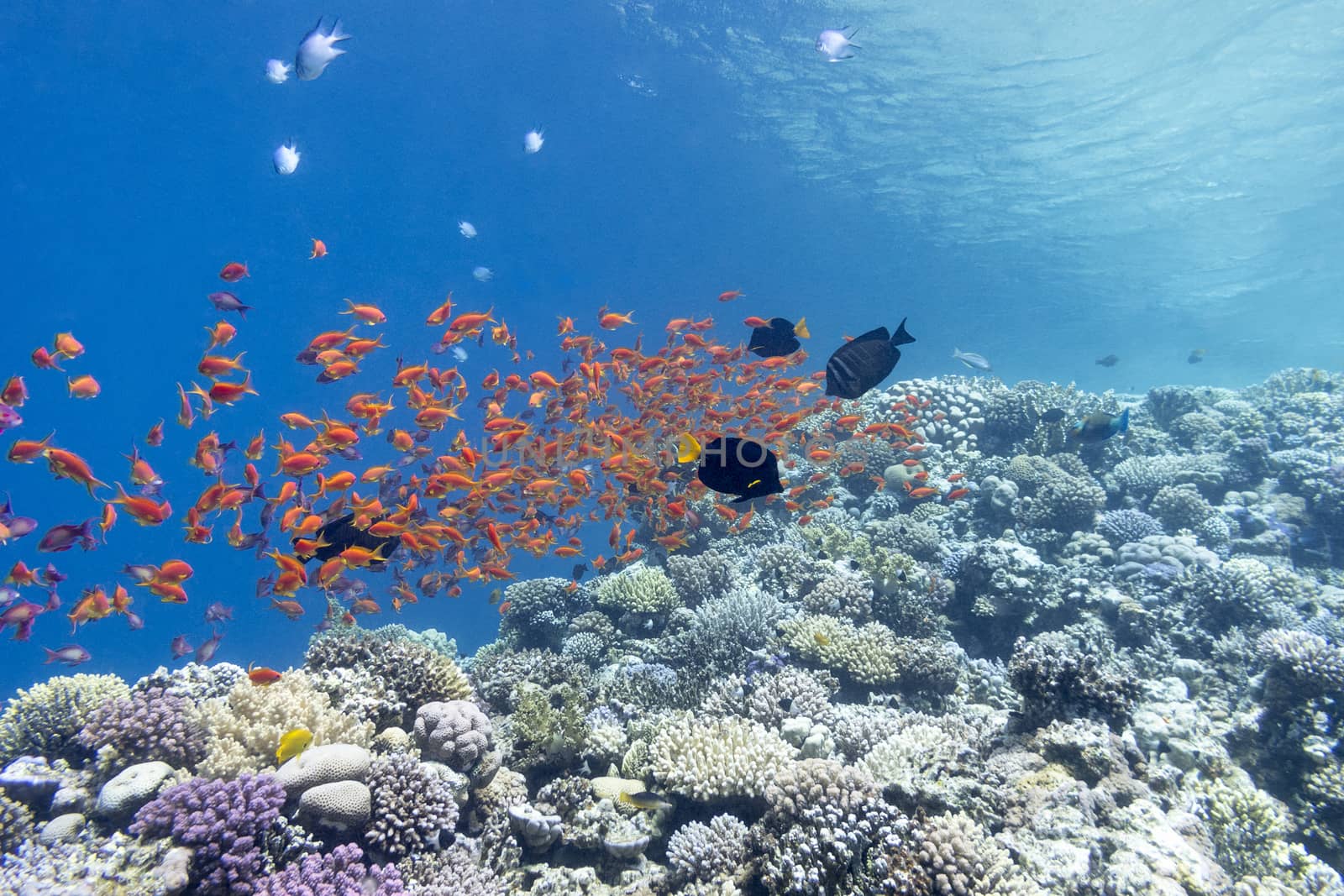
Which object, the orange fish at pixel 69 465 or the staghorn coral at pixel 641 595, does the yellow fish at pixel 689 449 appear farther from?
the staghorn coral at pixel 641 595

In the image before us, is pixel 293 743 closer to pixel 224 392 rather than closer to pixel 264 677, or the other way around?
pixel 264 677

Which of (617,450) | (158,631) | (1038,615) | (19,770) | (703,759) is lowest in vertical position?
(703,759)

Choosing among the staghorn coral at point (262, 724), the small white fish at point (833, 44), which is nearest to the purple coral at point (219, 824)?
the staghorn coral at point (262, 724)

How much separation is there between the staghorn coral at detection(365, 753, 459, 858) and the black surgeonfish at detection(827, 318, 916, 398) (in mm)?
4298

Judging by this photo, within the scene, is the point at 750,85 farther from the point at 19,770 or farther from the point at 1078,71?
the point at 19,770

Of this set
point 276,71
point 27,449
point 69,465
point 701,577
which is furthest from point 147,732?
point 276,71

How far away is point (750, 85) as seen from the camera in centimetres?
3553

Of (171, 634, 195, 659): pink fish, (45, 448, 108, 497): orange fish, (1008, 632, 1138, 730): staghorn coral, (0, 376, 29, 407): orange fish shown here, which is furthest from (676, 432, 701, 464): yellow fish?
(171, 634, 195, 659): pink fish

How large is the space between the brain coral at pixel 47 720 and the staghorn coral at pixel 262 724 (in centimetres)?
134

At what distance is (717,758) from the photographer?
189 inches

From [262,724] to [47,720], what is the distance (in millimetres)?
2429

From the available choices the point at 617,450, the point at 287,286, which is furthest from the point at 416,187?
the point at 617,450

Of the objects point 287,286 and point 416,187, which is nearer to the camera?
point 416,187

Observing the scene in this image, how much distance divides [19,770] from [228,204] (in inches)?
3050
